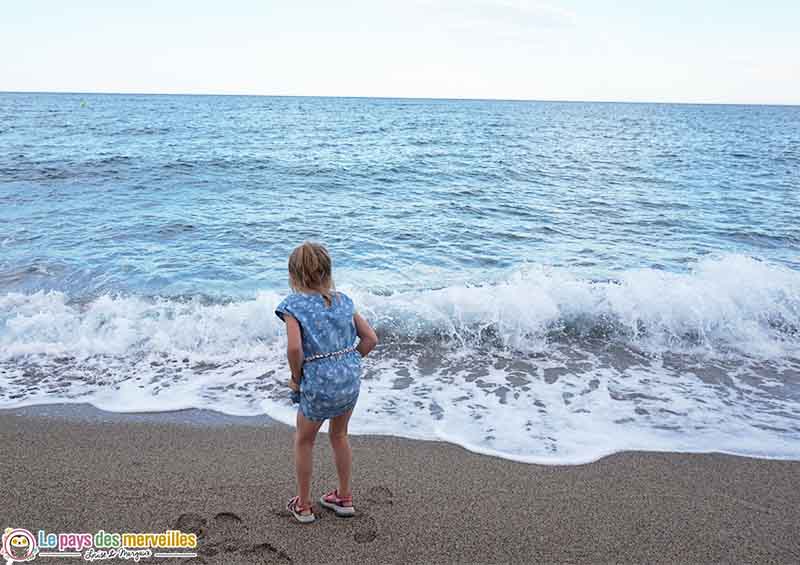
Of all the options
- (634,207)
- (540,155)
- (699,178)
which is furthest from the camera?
(540,155)

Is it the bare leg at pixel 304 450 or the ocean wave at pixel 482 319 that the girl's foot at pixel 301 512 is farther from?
the ocean wave at pixel 482 319

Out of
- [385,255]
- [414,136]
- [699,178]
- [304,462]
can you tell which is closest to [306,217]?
[385,255]

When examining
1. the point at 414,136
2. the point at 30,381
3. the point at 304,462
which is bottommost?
the point at 30,381

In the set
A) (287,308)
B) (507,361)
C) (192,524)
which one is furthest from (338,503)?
(507,361)

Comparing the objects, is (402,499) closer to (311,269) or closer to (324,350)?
(324,350)

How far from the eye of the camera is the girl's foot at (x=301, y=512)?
115 inches

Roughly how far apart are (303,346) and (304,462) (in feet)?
2.17

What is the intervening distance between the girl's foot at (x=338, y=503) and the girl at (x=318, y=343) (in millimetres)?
300

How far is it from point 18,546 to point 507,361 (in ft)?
13.6

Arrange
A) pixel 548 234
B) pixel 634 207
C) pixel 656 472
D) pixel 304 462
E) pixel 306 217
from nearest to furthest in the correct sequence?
pixel 304 462
pixel 656 472
pixel 548 234
pixel 306 217
pixel 634 207

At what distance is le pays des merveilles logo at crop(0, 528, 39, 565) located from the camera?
2709 mm

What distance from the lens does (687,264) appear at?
940cm

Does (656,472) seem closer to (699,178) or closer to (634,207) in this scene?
(634,207)

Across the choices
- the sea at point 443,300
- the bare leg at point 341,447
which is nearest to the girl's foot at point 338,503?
the bare leg at point 341,447
